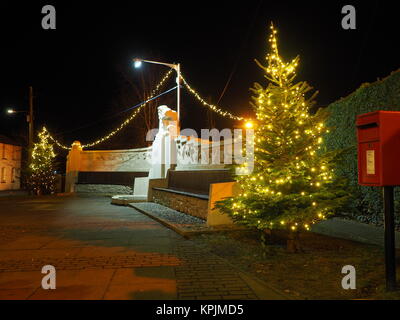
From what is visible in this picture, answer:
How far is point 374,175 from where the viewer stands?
441 centimetres

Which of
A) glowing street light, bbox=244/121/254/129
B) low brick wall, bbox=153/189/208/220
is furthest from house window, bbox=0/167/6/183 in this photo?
glowing street light, bbox=244/121/254/129

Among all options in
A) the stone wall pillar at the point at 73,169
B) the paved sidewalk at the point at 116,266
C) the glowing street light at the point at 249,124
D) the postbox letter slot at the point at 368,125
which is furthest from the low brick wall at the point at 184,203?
the stone wall pillar at the point at 73,169

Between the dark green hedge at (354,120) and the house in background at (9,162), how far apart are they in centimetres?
3499

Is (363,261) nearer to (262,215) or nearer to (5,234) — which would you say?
(262,215)

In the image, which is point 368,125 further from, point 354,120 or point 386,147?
point 354,120

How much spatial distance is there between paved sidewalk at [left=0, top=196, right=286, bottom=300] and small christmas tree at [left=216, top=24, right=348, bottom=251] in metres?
1.31

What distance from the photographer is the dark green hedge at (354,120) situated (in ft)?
25.0

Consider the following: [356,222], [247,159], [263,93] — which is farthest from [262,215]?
[356,222]

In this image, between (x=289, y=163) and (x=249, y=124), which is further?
(x=249, y=124)

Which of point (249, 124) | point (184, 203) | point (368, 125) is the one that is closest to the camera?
point (368, 125)

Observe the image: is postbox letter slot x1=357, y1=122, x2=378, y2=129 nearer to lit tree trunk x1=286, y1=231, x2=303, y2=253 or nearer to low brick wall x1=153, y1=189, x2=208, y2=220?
lit tree trunk x1=286, y1=231, x2=303, y2=253

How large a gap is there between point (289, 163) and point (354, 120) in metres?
3.70

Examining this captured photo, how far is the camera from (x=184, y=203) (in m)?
11.6

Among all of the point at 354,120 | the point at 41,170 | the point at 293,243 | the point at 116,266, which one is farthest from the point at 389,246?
the point at 41,170
